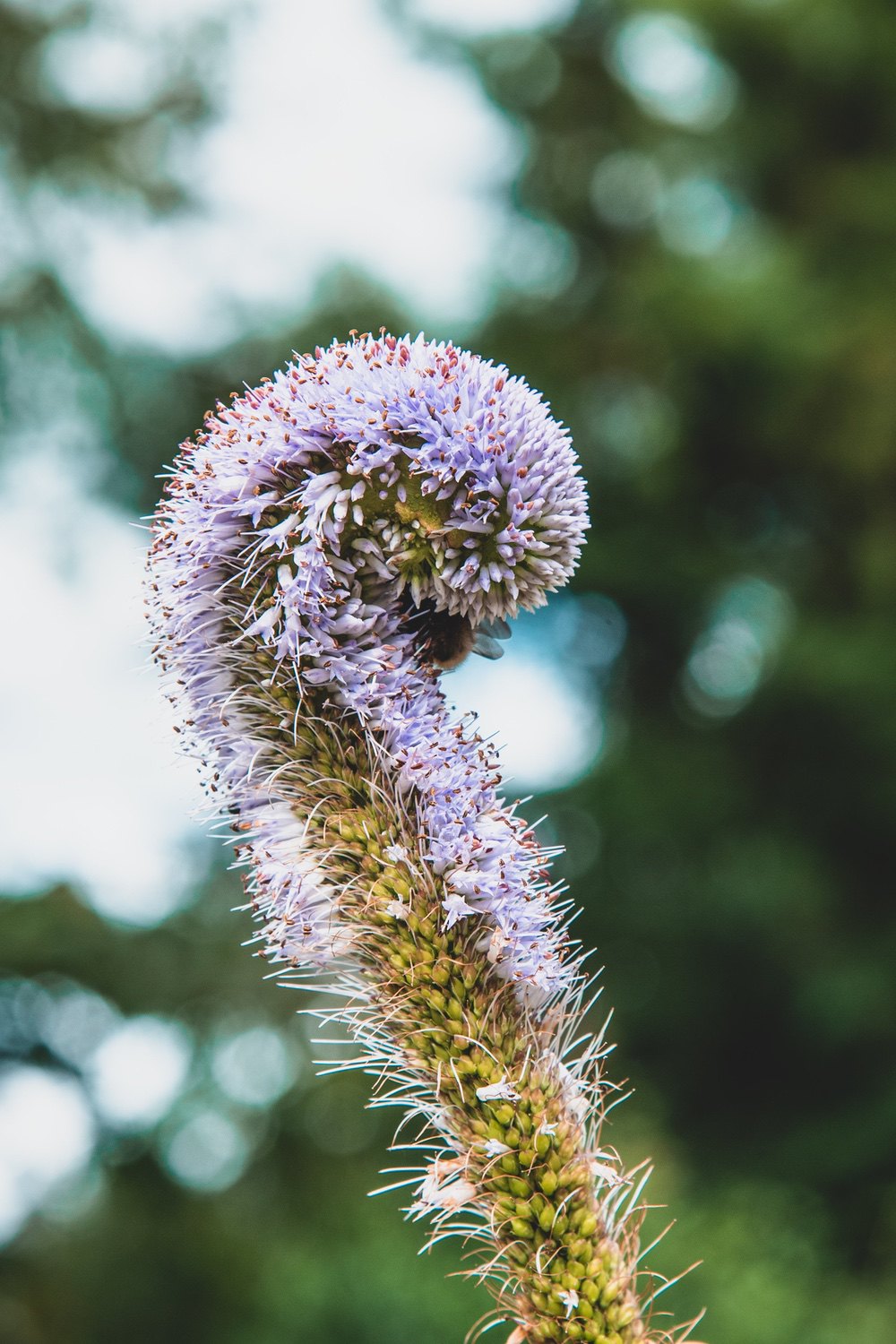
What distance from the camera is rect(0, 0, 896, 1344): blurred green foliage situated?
512 inches

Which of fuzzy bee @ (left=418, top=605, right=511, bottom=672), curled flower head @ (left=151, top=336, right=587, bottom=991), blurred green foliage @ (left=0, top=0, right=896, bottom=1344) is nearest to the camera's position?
curled flower head @ (left=151, top=336, right=587, bottom=991)

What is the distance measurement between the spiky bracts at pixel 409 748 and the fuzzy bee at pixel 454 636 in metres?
0.01

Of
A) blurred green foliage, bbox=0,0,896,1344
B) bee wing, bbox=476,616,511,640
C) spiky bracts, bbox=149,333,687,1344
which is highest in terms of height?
blurred green foliage, bbox=0,0,896,1344

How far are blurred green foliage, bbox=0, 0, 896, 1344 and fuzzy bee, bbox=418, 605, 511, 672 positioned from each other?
9190 mm

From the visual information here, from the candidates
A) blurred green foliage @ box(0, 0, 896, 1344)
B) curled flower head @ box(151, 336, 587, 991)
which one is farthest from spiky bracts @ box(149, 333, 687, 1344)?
blurred green foliage @ box(0, 0, 896, 1344)

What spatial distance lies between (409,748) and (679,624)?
14.1 m

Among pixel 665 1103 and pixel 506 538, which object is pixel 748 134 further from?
pixel 506 538

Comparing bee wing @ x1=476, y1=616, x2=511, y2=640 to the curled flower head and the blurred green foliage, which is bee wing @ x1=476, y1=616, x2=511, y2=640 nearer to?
the curled flower head

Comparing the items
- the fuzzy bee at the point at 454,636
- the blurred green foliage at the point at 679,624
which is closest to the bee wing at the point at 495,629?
the fuzzy bee at the point at 454,636

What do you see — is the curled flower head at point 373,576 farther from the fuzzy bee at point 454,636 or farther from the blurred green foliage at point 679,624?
the blurred green foliage at point 679,624

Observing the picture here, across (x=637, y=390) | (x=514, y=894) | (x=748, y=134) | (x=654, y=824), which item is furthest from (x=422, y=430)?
(x=748, y=134)

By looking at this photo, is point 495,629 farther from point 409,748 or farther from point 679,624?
point 679,624

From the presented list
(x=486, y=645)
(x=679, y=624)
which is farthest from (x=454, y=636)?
(x=679, y=624)

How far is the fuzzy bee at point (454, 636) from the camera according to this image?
2.46 metres
